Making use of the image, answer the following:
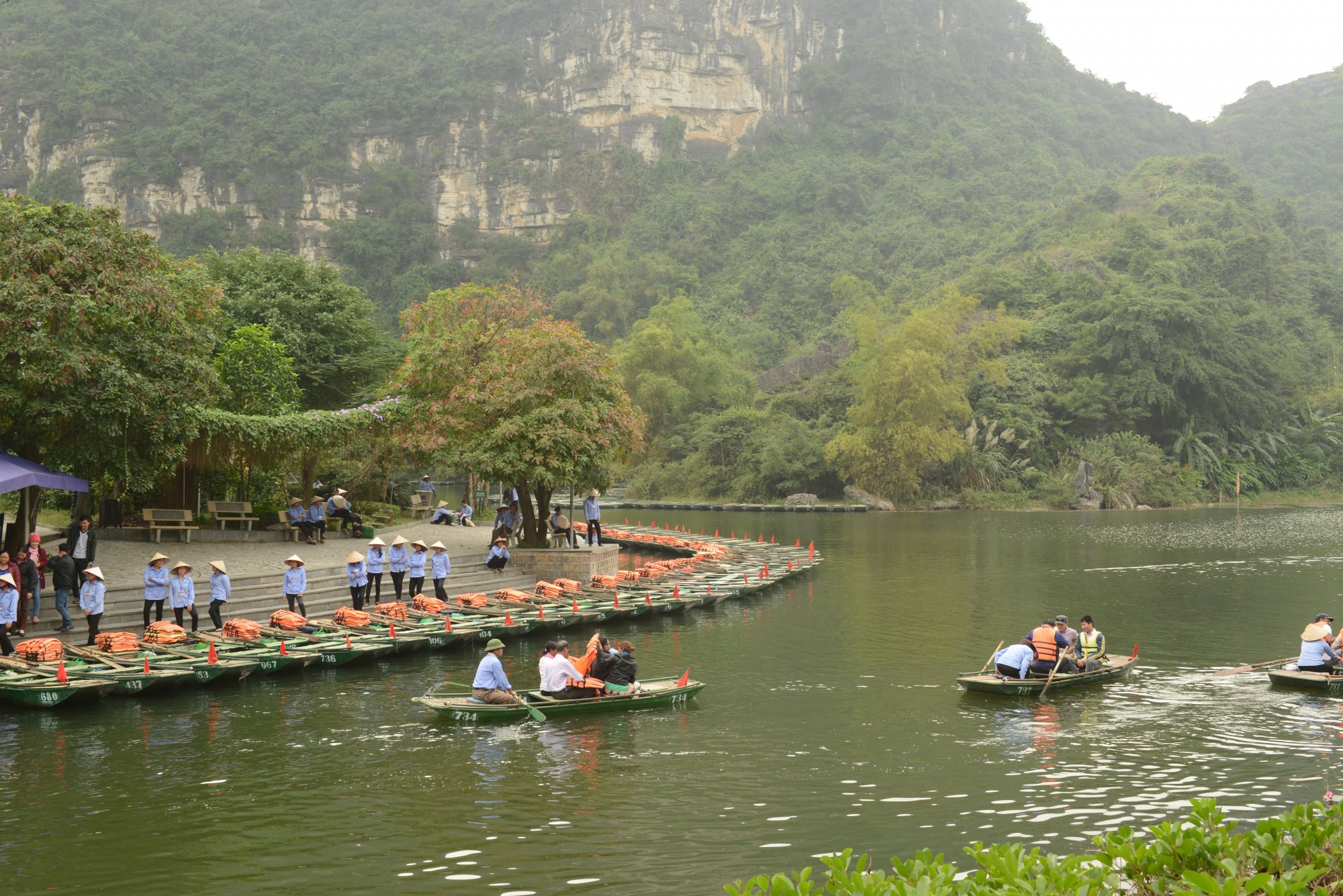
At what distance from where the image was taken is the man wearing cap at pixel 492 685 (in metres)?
15.5

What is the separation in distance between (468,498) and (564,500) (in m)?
20.8

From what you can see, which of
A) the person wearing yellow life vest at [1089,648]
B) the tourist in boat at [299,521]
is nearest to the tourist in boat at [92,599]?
the tourist in boat at [299,521]

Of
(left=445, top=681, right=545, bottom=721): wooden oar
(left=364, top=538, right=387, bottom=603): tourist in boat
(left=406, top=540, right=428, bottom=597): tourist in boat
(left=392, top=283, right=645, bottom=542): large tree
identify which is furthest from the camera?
(left=392, top=283, right=645, bottom=542): large tree

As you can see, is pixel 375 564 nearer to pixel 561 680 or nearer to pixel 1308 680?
pixel 561 680

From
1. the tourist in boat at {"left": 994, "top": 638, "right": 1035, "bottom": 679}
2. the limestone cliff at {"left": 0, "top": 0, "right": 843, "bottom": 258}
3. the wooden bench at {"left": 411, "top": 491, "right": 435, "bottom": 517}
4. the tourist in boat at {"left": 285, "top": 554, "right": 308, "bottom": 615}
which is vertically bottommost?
the tourist in boat at {"left": 994, "top": 638, "right": 1035, "bottom": 679}

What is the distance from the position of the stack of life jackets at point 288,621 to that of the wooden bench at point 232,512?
35.0 feet

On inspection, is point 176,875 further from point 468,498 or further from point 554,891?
point 468,498

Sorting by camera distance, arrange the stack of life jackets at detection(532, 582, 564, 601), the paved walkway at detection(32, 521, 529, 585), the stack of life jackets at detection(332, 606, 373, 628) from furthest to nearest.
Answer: the stack of life jackets at detection(532, 582, 564, 601) → the paved walkway at detection(32, 521, 529, 585) → the stack of life jackets at detection(332, 606, 373, 628)

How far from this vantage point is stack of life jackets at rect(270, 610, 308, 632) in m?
20.2

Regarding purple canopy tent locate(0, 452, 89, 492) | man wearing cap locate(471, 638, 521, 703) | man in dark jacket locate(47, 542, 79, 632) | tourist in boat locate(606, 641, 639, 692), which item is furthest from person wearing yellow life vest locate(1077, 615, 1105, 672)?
purple canopy tent locate(0, 452, 89, 492)

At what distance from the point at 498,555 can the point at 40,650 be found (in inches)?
481

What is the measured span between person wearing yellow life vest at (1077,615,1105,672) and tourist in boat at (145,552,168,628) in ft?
53.1

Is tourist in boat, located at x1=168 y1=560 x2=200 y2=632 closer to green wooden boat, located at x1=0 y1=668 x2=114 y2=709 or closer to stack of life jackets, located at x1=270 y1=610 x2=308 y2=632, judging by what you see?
stack of life jackets, located at x1=270 y1=610 x2=308 y2=632

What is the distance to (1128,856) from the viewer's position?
6.93 meters
